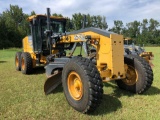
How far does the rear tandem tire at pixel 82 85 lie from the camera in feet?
13.7

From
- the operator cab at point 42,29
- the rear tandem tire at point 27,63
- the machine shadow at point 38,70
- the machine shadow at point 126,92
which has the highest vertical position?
the operator cab at point 42,29

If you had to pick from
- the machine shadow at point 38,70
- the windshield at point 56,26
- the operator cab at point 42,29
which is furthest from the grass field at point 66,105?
the windshield at point 56,26

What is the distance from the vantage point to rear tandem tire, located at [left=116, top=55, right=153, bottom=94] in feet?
17.4

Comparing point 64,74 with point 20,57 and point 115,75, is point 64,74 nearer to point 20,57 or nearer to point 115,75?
point 115,75

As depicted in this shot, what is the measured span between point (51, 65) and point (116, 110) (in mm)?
2743

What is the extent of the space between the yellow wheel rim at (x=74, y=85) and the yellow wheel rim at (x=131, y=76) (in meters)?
1.62

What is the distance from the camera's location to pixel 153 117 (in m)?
4.15

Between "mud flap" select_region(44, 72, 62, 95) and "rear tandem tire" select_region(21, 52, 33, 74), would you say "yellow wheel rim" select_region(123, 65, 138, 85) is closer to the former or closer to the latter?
"mud flap" select_region(44, 72, 62, 95)

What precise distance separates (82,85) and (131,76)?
6.09ft

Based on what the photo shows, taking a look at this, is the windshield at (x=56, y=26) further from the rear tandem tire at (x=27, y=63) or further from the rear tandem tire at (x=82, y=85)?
the rear tandem tire at (x=82, y=85)

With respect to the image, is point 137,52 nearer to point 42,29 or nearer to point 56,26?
point 56,26

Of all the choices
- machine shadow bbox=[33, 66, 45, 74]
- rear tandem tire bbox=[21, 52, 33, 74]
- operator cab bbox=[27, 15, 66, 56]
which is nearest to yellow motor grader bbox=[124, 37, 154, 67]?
operator cab bbox=[27, 15, 66, 56]

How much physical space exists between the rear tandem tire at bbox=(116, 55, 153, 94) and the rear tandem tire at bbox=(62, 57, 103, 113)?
1.58 meters

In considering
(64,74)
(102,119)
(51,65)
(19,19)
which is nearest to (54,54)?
(51,65)
